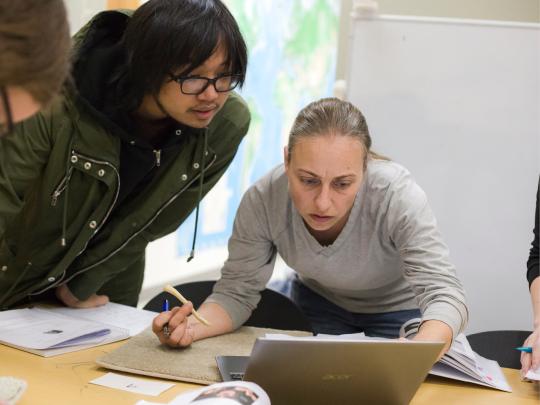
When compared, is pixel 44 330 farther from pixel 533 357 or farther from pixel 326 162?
pixel 533 357

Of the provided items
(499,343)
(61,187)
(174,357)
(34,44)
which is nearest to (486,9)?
(499,343)

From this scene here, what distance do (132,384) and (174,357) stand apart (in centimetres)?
16

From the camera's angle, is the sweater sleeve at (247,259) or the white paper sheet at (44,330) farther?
the sweater sleeve at (247,259)

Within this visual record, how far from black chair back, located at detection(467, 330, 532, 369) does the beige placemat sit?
2.21 ft

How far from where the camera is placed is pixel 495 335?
2.03 metres

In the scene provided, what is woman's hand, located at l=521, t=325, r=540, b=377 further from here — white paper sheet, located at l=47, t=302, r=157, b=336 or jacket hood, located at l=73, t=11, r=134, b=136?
jacket hood, located at l=73, t=11, r=134, b=136

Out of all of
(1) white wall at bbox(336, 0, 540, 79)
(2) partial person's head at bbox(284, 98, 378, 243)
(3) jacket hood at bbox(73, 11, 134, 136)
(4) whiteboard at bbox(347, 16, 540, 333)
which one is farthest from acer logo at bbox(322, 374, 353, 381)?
(1) white wall at bbox(336, 0, 540, 79)

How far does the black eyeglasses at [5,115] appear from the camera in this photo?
0.91 meters

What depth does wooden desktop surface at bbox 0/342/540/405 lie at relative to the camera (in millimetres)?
1345

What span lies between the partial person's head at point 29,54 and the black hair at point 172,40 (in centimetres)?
69

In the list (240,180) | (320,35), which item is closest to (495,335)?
(240,180)

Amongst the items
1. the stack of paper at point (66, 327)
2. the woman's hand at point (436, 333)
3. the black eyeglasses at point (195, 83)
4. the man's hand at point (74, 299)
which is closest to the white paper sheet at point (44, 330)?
the stack of paper at point (66, 327)

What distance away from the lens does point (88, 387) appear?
1.40 metres

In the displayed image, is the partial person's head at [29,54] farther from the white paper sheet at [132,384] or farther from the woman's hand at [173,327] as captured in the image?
the woman's hand at [173,327]
